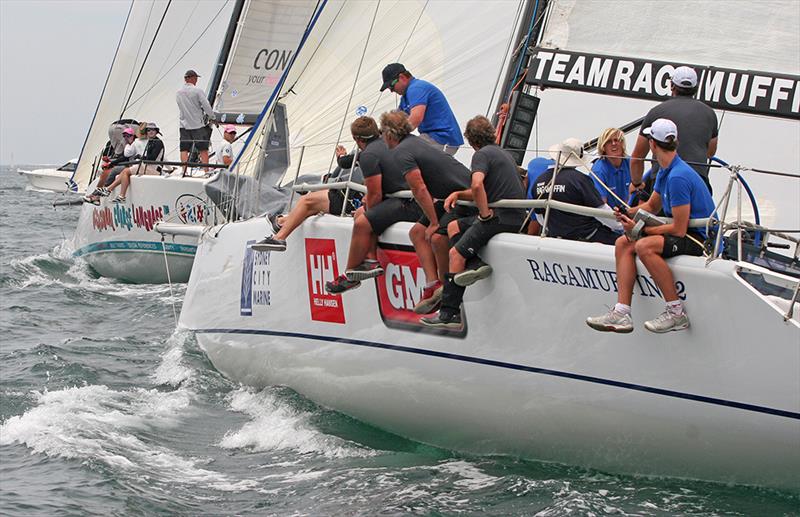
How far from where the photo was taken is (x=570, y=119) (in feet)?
28.0

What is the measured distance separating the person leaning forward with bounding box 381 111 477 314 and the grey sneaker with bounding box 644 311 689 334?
141 cm

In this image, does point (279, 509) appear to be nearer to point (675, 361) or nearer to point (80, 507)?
point (80, 507)

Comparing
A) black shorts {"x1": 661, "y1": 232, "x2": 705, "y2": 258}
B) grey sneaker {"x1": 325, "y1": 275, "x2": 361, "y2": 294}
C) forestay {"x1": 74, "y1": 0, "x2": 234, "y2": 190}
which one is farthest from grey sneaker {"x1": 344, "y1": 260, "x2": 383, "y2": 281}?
forestay {"x1": 74, "y1": 0, "x2": 234, "y2": 190}

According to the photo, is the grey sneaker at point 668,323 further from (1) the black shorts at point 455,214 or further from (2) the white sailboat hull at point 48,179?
(2) the white sailboat hull at point 48,179

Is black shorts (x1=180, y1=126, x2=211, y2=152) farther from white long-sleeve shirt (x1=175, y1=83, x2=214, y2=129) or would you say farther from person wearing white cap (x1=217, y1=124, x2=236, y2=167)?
person wearing white cap (x1=217, y1=124, x2=236, y2=167)

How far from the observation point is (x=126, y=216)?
1617 centimetres

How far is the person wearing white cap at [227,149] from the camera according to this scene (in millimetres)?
15422

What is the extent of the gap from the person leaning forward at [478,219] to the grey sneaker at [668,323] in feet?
3.48

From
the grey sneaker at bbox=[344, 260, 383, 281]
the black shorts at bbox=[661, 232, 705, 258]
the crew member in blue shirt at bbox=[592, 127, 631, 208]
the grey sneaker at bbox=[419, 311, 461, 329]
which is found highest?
the crew member in blue shirt at bbox=[592, 127, 631, 208]

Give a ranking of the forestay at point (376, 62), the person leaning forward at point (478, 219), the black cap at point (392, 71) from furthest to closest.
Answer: the forestay at point (376, 62) → the black cap at point (392, 71) → the person leaning forward at point (478, 219)

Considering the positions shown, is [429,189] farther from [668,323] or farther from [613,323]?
[668,323]

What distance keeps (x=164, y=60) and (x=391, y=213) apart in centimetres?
1364

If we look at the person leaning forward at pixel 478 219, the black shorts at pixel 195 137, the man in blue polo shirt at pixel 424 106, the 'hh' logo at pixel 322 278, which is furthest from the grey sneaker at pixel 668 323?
the black shorts at pixel 195 137

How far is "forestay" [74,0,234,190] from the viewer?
1964 cm
